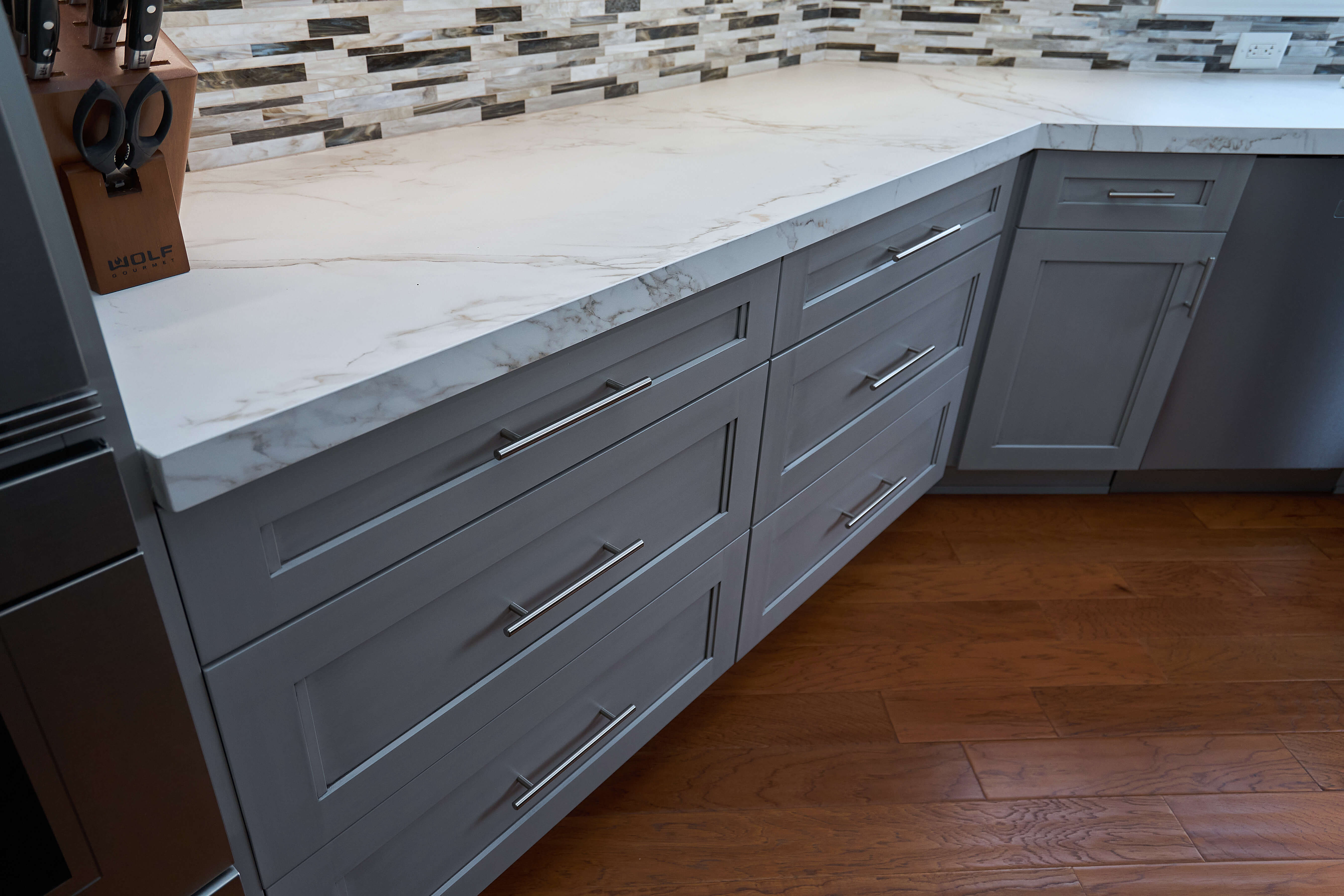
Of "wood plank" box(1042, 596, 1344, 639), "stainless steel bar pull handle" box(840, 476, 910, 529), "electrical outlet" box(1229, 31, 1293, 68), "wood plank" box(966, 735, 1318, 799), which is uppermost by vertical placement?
"electrical outlet" box(1229, 31, 1293, 68)

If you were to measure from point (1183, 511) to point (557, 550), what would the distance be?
1.85 m

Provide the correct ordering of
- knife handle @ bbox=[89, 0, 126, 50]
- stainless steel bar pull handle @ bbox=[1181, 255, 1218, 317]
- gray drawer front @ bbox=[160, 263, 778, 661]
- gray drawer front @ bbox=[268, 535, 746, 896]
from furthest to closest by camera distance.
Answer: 1. stainless steel bar pull handle @ bbox=[1181, 255, 1218, 317]
2. gray drawer front @ bbox=[268, 535, 746, 896]
3. knife handle @ bbox=[89, 0, 126, 50]
4. gray drawer front @ bbox=[160, 263, 778, 661]

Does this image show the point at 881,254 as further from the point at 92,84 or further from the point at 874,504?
the point at 92,84

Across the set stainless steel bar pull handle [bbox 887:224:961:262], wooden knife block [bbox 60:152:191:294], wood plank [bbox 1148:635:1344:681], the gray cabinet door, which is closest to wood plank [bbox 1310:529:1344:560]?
wood plank [bbox 1148:635:1344:681]

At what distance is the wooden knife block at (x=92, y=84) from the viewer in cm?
77

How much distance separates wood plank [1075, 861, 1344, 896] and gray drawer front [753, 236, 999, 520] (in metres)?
0.74

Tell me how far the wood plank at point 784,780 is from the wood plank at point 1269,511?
44.8 inches

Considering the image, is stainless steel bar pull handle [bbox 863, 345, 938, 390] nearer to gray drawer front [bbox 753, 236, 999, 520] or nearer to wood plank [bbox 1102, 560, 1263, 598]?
gray drawer front [bbox 753, 236, 999, 520]

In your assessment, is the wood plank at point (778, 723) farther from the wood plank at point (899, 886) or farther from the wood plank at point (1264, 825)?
the wood plank at point (1264, 825)

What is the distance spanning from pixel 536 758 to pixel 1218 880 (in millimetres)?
1041

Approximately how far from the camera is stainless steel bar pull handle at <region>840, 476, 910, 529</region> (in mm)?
1681

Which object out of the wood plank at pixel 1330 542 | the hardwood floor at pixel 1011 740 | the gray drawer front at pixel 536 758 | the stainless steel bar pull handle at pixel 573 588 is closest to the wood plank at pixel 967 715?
the hardwood floor at pixel 1011 740

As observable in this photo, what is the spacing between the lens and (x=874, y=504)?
A: 5.68ft

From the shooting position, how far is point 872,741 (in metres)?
1.56
